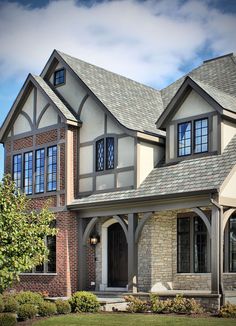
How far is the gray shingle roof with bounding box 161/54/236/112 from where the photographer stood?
2661 centimetres

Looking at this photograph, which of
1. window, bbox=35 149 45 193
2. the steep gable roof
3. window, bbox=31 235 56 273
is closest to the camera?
window, bbox=31 235 56 273

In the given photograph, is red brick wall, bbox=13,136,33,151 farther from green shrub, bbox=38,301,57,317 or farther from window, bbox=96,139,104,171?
green shrub, bbox=38,301,57,317

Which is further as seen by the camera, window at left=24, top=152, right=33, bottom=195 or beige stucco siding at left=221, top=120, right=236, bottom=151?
window at left=24, top=152, right=33, bottom=195

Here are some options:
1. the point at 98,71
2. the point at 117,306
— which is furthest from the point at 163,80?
the point at 117,306

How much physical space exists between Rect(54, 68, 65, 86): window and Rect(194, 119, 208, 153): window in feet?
22.9

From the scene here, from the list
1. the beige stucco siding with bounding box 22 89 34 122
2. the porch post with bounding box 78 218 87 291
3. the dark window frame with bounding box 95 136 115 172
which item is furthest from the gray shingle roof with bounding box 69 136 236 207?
the beige stucco siding with bounding box 22 89 34 122

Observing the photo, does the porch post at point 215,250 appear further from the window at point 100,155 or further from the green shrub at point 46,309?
the window at point 100,155

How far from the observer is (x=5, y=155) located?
2834cm

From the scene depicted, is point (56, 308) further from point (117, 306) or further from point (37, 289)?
point (37, 289)

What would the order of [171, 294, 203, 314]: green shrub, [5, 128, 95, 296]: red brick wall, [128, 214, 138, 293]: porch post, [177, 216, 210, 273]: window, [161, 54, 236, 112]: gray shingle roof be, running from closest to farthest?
[171, 294, 203, 314]: green shrub < [128, 214, 138, 293]: porch post < [177, 216, 210, 273]: window < [5, 128, 95, 296]: red brick wall < [161, 54, 236, 112]: gray shingle roof

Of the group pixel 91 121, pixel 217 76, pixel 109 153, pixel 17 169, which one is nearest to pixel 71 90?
pixel 91 121

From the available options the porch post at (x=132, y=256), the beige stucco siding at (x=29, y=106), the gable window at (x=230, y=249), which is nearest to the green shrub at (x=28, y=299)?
the porch post at (x=132, y=256)

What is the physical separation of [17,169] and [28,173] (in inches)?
29.0

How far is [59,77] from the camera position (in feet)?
90.3
